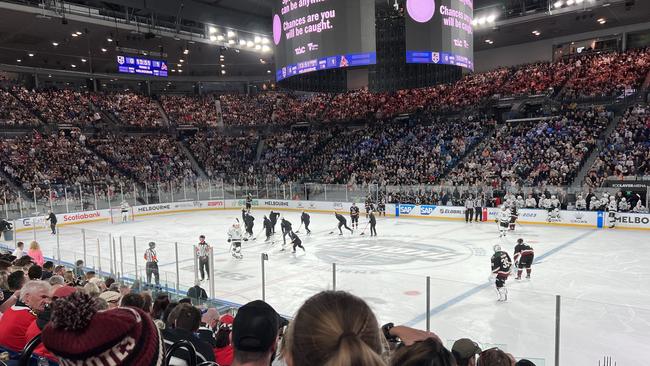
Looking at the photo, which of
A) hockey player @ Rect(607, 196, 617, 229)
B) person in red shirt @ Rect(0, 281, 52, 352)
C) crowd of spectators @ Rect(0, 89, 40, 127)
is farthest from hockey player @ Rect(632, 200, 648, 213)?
crowd of spectators @ Rect(0, 89, 40, 127)

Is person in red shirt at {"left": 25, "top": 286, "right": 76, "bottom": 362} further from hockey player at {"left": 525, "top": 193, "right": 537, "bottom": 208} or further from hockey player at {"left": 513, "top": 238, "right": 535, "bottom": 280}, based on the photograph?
hockey player at {"left": 525, "top": 193, "right": 537, "bottom": 208}

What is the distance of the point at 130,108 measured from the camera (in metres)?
39.6

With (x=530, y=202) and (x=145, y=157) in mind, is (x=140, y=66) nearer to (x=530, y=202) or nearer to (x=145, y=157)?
(x=145, y=157)

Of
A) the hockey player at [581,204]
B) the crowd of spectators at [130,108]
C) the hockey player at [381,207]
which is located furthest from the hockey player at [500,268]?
the crowd of spectators at [130,108]

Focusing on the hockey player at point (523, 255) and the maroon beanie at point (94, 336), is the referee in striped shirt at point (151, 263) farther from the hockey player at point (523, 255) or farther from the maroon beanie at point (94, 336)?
the maroon beanie at point (94, 336)

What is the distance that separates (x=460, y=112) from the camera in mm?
32312

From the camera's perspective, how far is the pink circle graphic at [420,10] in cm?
1204

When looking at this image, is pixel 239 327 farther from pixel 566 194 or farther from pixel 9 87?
pixel 9 87

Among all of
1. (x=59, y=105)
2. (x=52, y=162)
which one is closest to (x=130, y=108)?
(x=59, y=105)

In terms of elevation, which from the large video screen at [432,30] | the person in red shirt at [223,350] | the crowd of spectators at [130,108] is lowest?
the person in red shirt at [223,350]

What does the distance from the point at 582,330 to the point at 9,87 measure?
131ft

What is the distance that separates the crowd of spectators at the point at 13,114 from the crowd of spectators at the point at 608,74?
34193mm

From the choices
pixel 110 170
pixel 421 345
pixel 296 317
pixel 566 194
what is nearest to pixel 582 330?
pixel 421 345

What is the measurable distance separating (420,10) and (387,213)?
15227 mm
